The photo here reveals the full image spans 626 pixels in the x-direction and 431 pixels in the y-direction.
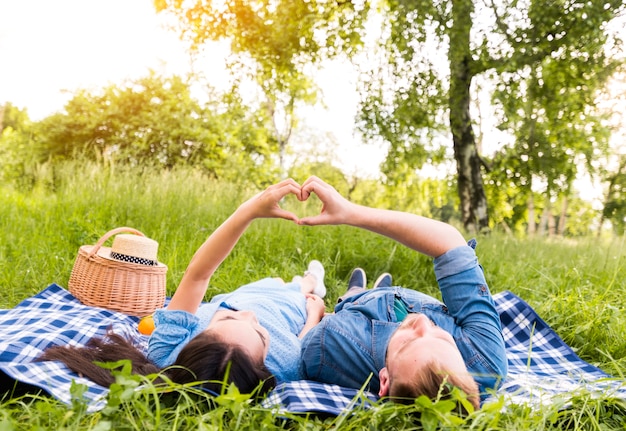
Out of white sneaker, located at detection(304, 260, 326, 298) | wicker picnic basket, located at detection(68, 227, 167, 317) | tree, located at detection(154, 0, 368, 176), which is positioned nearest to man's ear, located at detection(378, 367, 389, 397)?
white sneaker, located at detection(304, 260, 326, 298)

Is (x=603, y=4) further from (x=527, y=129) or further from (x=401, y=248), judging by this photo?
(x=401, y=248)

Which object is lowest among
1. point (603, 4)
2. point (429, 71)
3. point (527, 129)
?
point (527, 129)

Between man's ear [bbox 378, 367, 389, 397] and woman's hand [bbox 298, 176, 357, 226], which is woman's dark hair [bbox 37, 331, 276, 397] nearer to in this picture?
man's ear [bbox 378, 367, 389, 397]

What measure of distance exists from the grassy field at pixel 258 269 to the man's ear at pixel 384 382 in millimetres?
210

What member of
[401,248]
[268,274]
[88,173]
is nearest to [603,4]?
[401,248]

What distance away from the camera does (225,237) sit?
246cm

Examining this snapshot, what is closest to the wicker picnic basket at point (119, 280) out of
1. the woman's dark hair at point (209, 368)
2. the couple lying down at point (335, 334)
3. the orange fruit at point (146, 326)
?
the orange fruit at point (146, 326)

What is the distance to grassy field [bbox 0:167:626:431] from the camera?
5.56ft

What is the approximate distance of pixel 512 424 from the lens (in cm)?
178

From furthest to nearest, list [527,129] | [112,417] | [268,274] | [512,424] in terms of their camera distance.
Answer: [527,129]
[268,274]
[512,424]
[112,417]

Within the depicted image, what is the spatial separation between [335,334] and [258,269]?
85.4 inches

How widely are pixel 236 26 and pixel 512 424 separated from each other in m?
10.5

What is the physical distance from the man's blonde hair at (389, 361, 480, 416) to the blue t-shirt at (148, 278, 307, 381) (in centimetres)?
68

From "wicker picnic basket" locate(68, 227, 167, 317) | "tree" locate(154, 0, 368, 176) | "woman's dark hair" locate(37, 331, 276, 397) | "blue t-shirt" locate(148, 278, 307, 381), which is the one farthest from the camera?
"tree" locate(154, 0, 368, 176)
